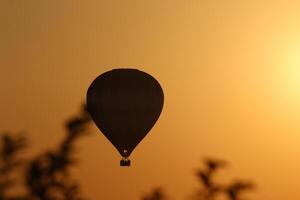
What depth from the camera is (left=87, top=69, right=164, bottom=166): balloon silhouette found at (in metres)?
3.09

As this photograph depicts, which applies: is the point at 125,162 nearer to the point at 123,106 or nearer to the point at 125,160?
the point at 125,160

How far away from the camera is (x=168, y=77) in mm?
3264

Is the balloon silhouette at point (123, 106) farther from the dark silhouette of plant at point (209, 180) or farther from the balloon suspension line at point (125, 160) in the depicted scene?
the dark silhouette of plant at point (209, 180)

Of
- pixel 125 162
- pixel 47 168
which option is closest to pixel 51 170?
pixel 47 168

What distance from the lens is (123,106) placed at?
10.1 feet

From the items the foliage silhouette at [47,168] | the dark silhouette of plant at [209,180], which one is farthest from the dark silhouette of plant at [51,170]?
the dark silhouette of plant at [209,180]

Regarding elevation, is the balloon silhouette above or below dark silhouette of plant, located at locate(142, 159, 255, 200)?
above

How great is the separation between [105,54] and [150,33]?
0.27 metres

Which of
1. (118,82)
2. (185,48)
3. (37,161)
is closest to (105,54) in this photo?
(118,82)

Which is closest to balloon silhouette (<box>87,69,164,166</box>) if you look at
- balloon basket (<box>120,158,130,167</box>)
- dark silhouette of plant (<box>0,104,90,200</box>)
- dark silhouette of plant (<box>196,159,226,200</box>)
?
balloon basket (<box>120,158,130,167</box>)

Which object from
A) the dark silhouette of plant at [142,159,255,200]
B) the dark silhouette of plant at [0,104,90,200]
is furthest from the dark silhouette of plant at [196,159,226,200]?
the dark silhouette of plant at [0,104,90,200]

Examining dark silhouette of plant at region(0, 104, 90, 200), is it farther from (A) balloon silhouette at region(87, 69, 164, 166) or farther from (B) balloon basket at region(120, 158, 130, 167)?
(B) balloon basket at region(120, 158, 130, 167)

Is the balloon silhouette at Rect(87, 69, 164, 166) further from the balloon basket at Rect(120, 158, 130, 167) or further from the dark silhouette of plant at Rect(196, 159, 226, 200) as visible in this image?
the dark silhouette of plant at Rect(196, 159, 226, 200)

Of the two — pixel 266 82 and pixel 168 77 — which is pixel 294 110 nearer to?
pixel 266 82
